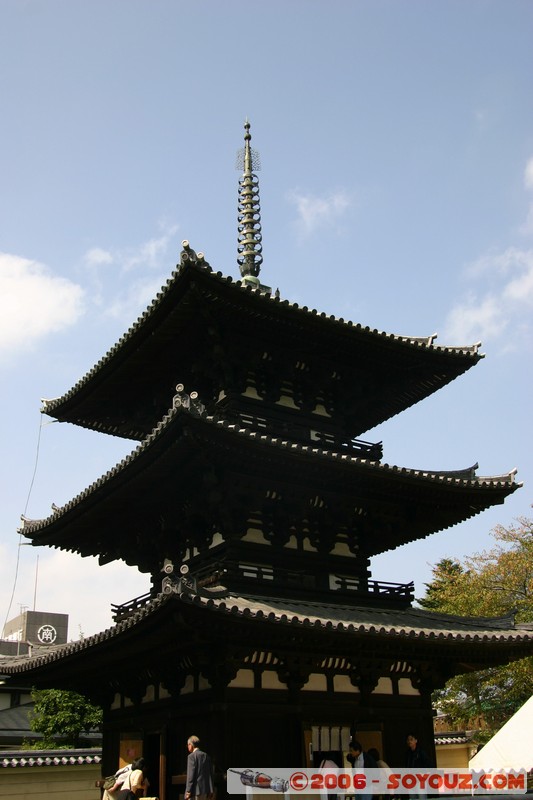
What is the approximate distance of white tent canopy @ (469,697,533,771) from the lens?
17484 mm

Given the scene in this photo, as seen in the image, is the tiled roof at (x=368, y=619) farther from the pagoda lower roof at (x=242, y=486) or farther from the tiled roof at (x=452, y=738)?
the tiled roof at (x=452, y=738)

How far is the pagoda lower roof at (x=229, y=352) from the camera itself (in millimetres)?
17984

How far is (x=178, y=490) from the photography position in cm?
1820

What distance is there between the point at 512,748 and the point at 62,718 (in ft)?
82.0

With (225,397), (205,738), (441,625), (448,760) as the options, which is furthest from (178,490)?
(448,760)

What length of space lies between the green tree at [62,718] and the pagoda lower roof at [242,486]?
18.5m

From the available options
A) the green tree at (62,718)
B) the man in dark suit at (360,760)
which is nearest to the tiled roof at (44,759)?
the green tree at (62,718)

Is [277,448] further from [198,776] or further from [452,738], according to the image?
[452,738]

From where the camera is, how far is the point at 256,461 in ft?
55.6

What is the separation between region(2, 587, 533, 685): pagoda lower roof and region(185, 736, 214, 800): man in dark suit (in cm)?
201

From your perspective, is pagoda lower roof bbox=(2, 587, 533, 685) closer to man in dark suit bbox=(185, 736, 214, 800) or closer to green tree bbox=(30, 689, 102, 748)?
man in dark suit bbox=(185, 736, 214, 800)

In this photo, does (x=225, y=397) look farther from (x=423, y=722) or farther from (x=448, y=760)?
(x=448, y=760)

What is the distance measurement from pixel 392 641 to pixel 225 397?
6805 millimetres

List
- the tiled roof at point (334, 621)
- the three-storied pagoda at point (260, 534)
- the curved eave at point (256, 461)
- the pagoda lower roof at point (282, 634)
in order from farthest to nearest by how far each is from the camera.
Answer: the curved eave at point (256, 461) < the three-storied pagoda at point (260, 534) < the pagoda lower roof at point (282, 634) < the tiled roof at point (334, 621)
